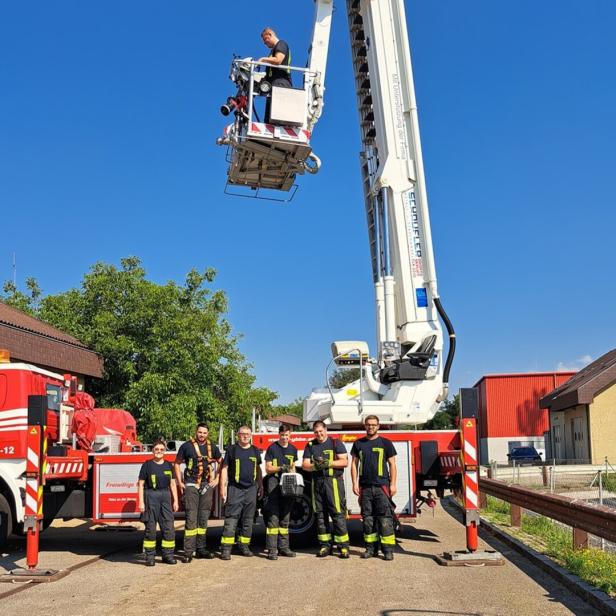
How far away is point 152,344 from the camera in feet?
92.0

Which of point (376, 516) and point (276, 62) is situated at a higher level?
point (276, 62)

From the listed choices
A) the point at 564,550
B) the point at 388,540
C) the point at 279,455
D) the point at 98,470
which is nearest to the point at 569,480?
the point at 564,550

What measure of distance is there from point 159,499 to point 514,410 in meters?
48.0

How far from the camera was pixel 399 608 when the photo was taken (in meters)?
7.02

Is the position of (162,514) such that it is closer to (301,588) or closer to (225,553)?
(225,553)

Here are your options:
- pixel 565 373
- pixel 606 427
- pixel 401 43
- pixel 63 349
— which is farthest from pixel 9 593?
pixel 565 373

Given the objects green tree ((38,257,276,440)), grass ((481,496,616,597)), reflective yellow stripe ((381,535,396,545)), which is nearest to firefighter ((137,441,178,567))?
reflective yellow stripe ((381,535,396,545))

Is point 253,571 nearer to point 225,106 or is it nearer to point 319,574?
point 319,574

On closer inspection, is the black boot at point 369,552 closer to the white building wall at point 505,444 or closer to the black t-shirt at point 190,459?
the black t-shirt at point 190,459

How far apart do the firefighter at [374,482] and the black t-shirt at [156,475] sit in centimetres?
245

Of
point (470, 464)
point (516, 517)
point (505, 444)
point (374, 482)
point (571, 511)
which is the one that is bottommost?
point (505, 444)

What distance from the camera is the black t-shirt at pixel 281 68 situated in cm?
1223

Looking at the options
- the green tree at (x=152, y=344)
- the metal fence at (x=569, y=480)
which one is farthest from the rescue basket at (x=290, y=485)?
the green tree at (x=152, y=344)

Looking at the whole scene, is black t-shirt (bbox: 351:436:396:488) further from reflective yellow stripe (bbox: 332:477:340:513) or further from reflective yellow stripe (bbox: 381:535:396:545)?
reflective yellow stripe (bbox: 381:535:396:545)
